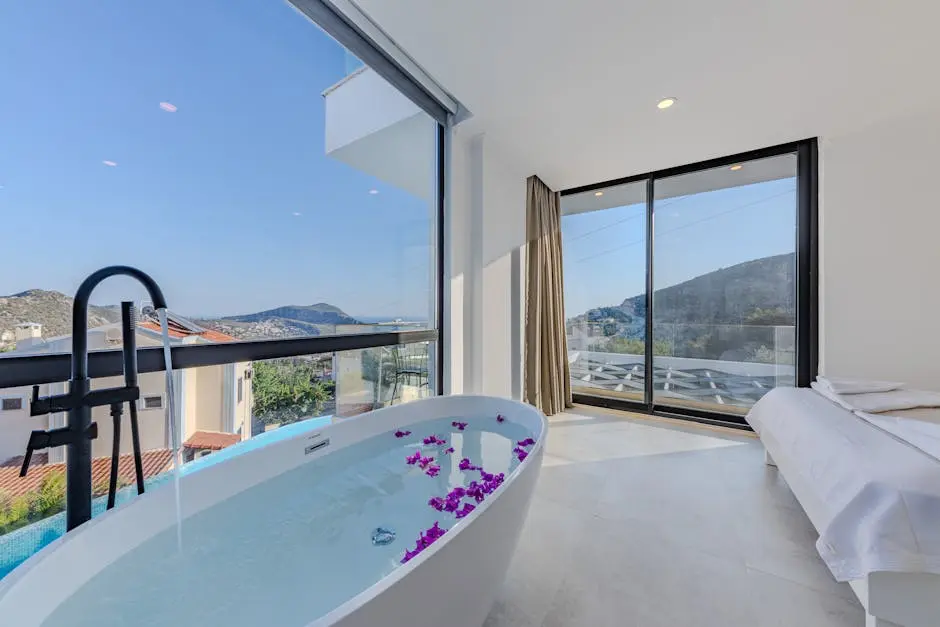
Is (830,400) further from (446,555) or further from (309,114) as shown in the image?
(309,114)

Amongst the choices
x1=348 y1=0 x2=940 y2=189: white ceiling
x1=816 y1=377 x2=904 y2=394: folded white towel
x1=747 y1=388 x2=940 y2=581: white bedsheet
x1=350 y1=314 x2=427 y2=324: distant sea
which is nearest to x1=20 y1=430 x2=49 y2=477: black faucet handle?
x1=350 y1=314 x2=427 y2=324: distant sea

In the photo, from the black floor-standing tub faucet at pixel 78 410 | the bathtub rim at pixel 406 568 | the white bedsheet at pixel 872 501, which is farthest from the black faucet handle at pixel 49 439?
the white bedsheet at pixel 872 501

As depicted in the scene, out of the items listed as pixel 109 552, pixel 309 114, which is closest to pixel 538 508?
pixel 109 552

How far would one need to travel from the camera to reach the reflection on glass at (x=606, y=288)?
3.64m

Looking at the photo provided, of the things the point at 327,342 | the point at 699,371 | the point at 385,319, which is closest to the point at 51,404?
the point at 327,342

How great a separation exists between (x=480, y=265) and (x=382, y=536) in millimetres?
2026

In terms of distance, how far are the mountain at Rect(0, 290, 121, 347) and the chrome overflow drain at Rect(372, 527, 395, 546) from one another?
3.65ft

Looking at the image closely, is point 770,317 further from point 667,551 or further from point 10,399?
point 10,399

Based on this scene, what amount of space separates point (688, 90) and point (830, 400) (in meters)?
1.95

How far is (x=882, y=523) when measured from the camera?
1.01 metres

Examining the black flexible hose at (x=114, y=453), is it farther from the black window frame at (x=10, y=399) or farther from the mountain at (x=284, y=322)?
the mountain at (x=284, y=322)

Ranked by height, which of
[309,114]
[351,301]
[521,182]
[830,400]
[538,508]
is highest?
[521,182]

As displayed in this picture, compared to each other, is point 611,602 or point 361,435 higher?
point 361,435

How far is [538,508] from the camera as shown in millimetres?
1889
